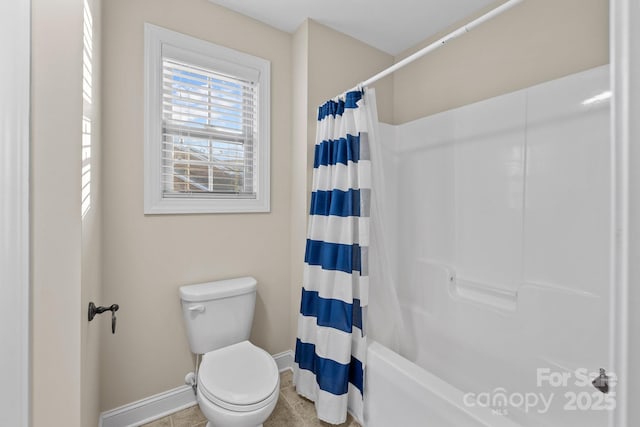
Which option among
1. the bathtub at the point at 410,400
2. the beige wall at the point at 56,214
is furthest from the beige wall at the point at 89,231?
the bathtub at the point at 410,400

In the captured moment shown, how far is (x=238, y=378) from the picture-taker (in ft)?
4.46

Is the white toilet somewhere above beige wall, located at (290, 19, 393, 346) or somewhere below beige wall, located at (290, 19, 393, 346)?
below

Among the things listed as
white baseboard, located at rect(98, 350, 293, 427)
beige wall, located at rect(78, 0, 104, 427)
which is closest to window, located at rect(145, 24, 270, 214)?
beige wall, located at rect(78, 0, 104, 427)

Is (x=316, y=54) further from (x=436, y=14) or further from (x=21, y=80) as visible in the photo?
(x=21, y=80)

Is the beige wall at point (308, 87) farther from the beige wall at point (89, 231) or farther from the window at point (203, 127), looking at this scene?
the beige wall at point (89, 231)

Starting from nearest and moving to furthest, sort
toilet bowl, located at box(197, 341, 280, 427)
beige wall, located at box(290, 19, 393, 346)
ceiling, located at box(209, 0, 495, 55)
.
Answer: toilet bowl, located at box(197, 341, 280, 427), ceiling, located at box(209, 0, 495, 55), beige wall, located at box(290, 19, 393, 346)

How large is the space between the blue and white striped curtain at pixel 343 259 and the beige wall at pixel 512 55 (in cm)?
82

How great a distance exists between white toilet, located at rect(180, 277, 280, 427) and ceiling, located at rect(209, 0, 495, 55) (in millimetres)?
1748

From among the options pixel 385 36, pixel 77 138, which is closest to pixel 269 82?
pixel 385 36

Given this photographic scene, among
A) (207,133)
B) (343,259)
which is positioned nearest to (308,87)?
(207,133)

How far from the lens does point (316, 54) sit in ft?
6.39

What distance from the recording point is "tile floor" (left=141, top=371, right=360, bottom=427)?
1584 millimetres

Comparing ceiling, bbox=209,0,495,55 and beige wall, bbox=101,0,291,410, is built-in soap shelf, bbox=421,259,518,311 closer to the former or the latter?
A: beige wall, bbox=101,0,291,410

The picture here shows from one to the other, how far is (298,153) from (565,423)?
2017 millimetres
